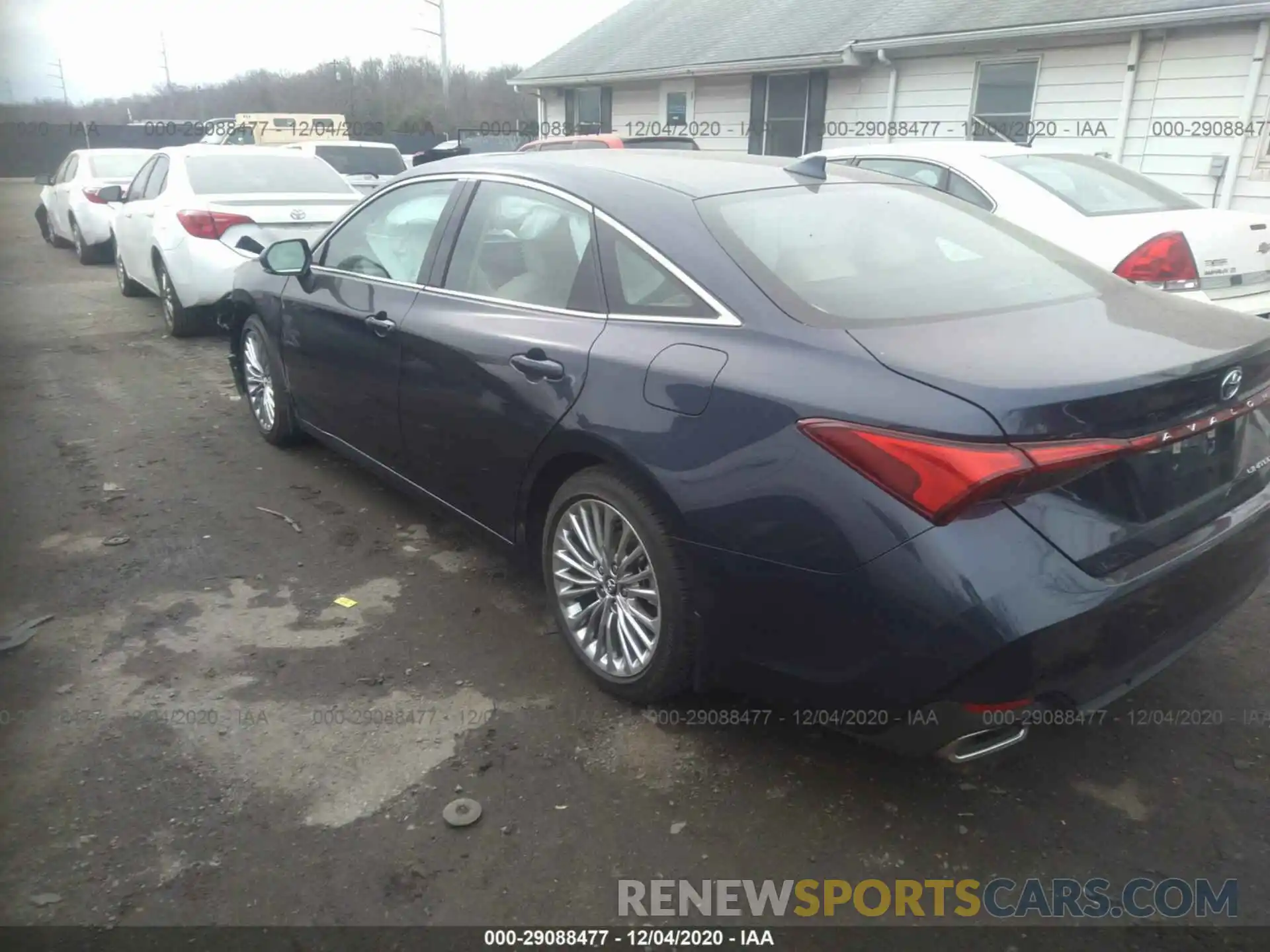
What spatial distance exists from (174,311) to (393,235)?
4.93m

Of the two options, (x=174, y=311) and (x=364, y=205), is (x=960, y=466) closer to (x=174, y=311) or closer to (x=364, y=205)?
(x=364, y=205)

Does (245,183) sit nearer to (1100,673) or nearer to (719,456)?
(719,456)

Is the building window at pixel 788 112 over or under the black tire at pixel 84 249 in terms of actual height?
over

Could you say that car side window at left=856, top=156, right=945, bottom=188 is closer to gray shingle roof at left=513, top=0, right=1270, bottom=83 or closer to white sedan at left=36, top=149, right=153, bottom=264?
gray shingle roof at left=513, top=0, right=1270, bottom=83

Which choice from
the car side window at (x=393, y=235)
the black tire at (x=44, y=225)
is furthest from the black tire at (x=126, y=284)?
the car side window at (x=393, y=235)

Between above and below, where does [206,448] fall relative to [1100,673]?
below

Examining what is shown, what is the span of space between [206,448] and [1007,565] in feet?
15.5

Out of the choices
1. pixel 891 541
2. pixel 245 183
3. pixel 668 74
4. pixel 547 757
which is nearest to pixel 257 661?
pixel 547 757

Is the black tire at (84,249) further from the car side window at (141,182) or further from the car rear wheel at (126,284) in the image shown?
the car side window at (141,182)

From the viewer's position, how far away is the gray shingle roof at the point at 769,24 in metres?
10.8

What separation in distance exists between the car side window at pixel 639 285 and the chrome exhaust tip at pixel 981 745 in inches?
50.1

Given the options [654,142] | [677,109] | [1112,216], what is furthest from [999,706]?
[677,109]

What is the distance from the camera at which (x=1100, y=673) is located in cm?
226

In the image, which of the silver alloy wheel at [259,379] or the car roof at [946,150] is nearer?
the silver alloy wheel at [259,379]
